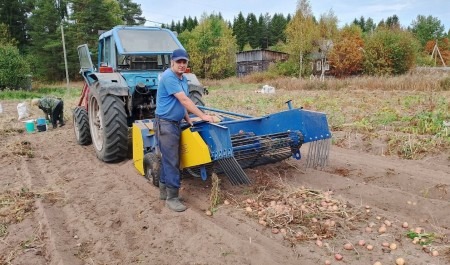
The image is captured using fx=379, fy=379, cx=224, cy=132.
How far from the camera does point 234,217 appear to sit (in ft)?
12.4

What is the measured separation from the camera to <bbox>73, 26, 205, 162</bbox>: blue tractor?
570 cm

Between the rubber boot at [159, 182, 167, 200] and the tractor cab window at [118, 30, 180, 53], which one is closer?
the rubber boot at [159, 182, 167, 200]

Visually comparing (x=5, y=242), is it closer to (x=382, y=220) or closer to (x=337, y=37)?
(x=382, y=220)

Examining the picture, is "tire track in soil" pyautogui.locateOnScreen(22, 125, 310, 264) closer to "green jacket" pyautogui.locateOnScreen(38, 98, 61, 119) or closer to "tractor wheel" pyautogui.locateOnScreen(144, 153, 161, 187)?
"tractor wheel" pyautogui.locateOnScreen(144, 153, 161, 187)

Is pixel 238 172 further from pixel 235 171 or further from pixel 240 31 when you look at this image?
pixel 240 31

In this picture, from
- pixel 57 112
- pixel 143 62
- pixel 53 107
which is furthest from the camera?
pixel 57 112

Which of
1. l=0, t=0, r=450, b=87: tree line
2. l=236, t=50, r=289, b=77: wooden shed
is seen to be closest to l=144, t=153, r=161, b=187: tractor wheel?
l=0, t=0, r=450, b=87: tree line

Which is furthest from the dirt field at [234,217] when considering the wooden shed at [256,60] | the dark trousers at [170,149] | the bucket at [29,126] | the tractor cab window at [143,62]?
the wooden shed at [256,60]

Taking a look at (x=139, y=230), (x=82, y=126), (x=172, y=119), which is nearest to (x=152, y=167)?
(x=172, y=119)

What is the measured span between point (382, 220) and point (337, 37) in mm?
36003

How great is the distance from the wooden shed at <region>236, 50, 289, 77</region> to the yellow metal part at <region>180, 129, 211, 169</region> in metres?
43.3

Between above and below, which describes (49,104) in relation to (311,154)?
above

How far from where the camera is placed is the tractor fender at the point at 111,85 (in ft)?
18.6

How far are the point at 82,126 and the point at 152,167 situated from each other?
10.4 feet
